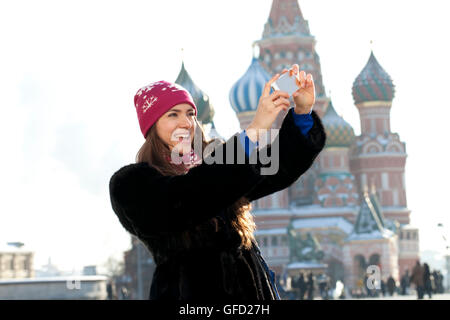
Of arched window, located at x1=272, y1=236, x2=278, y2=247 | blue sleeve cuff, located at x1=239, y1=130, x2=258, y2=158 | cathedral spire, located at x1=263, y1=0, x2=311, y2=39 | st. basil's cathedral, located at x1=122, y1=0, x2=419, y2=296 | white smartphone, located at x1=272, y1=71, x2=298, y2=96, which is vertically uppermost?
cathedral spire, located at x1=263, y1=0, x2=311, y2=39

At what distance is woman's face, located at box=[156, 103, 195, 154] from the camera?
9.59ft

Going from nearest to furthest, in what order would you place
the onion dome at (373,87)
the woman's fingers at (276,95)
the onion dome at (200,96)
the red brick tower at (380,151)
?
1. the woman's fingers at (276,95)
2. the onion dome at (200,96)
3. the red brick tower at (380,151)
4. the onion dome at (373,87)

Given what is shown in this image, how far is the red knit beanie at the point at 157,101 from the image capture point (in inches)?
117

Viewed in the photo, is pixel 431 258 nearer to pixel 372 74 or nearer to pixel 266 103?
pixel 372 74

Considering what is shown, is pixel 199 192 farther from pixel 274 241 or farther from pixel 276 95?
pixel 274 241

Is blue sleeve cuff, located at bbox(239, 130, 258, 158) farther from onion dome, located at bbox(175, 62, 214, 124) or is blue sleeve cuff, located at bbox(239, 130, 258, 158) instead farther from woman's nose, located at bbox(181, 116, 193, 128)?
onion dome, located at bbox(175, 62, 214, 124)

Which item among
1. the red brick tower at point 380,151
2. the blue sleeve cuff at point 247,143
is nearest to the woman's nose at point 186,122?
the blue sleeve cuff at point 247,143

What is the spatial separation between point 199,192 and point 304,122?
584 mm

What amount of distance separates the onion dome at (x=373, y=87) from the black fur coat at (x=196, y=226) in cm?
5747

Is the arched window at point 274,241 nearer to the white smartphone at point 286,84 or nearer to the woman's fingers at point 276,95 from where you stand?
the white smartphone at point 286,84

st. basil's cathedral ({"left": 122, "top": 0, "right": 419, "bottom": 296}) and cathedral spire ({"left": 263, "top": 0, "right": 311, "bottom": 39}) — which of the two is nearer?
st. basil's cathedral ({"left": 122, "top": 0, "right": 419, "bottom": 296})

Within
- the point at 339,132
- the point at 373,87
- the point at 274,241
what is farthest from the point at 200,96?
the point at 373,87

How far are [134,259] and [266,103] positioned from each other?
155ft

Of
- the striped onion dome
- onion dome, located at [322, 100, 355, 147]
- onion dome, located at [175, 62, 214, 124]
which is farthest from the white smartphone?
onion dome, located at [175, 62, 214, 124]
